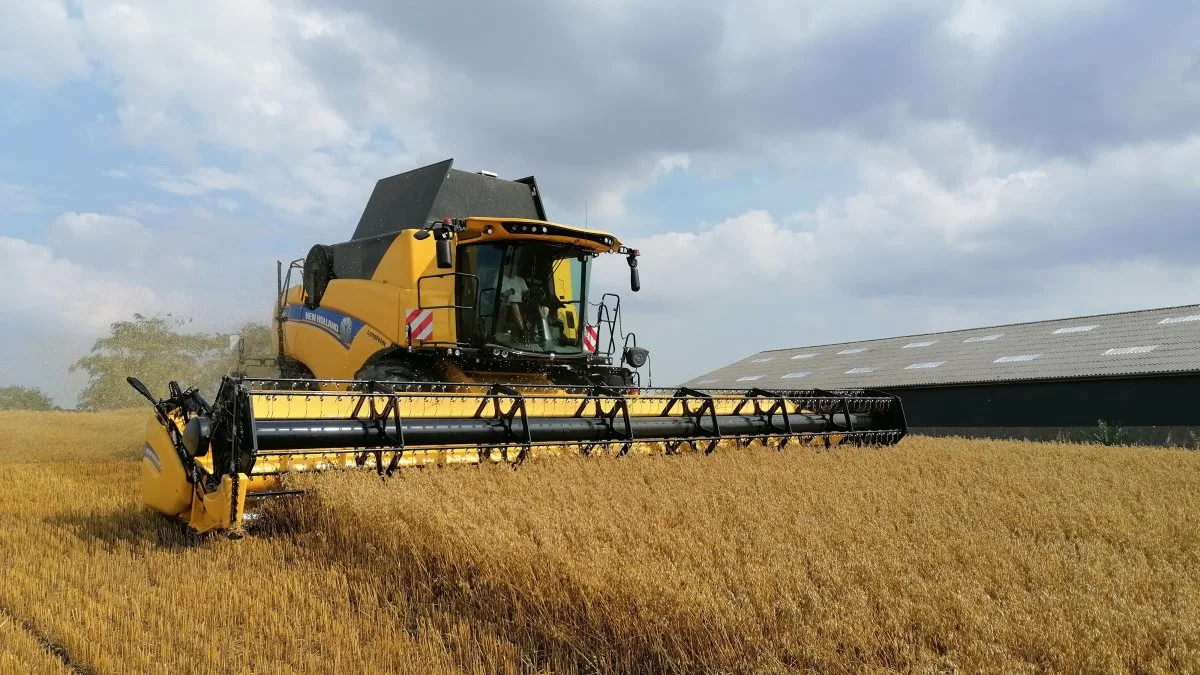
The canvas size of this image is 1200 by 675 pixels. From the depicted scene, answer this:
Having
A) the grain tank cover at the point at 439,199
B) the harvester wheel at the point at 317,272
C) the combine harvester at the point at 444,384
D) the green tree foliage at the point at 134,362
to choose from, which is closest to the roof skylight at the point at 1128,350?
the combine harvester at the point at 444,384

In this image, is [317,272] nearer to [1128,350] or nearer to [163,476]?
[163,476]

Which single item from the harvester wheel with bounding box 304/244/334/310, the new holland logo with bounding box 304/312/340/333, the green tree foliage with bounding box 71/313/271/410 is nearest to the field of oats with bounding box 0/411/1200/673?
the new holland logo with bounding box 304/312/340/333

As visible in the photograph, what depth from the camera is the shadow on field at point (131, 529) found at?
13.7 feet

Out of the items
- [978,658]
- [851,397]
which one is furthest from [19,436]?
[978,658]

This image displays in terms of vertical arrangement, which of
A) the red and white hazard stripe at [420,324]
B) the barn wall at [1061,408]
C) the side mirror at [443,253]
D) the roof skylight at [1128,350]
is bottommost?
the barn wall at [1061,408]

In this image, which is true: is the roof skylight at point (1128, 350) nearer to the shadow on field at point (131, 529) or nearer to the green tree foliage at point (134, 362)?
the shadow on field at point (131, 529)

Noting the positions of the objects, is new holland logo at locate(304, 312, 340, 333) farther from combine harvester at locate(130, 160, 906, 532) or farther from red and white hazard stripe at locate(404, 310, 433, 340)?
red and white hazard stripe at locate(404, 310, 433, 340)

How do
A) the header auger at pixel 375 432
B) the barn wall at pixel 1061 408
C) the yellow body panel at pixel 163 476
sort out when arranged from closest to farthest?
the header auger at pixel 375 432 → the yellow body panel at pixel 163 476 → the barn wall at pixel 1061 408

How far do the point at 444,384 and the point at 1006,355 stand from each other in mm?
17313

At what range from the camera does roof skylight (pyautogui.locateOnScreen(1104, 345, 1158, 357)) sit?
16.2 meters

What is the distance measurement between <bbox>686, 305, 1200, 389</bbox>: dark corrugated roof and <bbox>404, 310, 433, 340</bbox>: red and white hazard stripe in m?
14.5

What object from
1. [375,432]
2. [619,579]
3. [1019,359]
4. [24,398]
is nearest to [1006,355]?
[1019,359]

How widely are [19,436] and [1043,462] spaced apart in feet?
48.7

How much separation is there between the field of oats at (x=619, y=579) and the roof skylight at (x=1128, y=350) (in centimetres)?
1353
